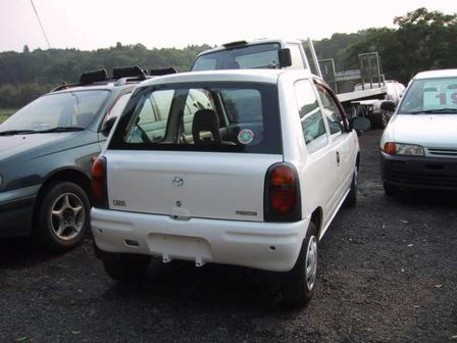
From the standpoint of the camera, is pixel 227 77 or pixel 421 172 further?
pixel 421 172

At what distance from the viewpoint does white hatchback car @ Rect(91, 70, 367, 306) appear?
3088mm

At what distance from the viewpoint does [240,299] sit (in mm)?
3656

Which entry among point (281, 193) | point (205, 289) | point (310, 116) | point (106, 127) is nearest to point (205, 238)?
point (281, 193)

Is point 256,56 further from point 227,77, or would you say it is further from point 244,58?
point 227,77

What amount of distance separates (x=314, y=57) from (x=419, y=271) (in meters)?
6.14

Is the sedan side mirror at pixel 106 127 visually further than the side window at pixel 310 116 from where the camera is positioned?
Yes

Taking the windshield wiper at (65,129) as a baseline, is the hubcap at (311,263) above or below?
below

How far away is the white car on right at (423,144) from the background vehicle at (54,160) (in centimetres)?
329

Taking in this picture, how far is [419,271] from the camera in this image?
4.11 m

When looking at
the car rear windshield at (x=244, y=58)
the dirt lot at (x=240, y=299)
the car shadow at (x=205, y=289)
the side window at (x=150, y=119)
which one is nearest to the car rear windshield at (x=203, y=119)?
the side window at (x=150, y=119)

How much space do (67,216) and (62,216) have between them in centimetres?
9

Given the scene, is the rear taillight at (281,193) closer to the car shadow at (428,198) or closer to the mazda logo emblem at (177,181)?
the mazda logo emblem at (177,181)

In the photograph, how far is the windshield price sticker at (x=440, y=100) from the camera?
666 centimetres

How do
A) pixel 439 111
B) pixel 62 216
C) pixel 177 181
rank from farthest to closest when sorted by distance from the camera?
pixel 439 111, pixel 62 216, pixel 177 181
